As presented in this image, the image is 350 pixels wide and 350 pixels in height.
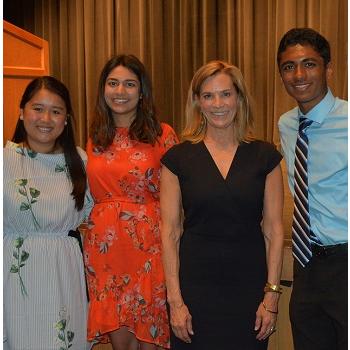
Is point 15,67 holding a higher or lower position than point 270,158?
higher

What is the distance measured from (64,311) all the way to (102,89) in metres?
A: 0.86

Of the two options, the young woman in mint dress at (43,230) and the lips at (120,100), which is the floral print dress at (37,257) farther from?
the lips at (120,100)

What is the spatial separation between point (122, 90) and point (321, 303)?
3.46ft

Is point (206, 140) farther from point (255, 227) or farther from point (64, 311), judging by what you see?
point (64, 311)

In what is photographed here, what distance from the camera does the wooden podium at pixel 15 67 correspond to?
2592 mm

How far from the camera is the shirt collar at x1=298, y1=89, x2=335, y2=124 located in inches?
74.4

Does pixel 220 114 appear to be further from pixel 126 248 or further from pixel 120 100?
pixel 126 248

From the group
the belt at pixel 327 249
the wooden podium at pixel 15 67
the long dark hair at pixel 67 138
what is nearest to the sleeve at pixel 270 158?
the belt at pixel 327 249

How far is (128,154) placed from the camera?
7.20 ft

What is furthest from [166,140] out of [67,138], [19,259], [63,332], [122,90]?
[63,332]

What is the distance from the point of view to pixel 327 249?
1837mm

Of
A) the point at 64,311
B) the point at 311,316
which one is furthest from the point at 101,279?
the point at 311,316

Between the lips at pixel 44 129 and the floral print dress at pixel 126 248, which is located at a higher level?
the lips at pixel 44 129

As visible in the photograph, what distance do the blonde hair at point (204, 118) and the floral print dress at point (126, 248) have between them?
0.25m
